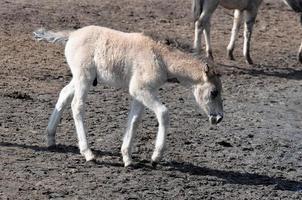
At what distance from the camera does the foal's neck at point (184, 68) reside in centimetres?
822

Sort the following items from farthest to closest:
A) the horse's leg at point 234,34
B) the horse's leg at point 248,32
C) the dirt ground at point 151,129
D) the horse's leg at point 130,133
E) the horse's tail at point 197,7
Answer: the horse's leg at point 234,34, the horse's leg at point 248,32, the horse's tail at point 197,7, the horse's leg at point 130,133, the dirt ground at point 151,129

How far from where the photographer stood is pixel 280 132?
1032 centimetres

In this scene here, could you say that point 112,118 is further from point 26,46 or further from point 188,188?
point 26,46

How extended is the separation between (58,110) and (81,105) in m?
0.51

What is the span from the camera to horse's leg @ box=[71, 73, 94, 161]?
27.6 feet

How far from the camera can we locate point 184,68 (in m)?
8.23

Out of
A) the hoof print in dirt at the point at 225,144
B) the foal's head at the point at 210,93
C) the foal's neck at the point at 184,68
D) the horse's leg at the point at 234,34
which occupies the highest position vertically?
the foal's neck at the point at 184,68

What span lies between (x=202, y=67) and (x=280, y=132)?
8.06 ft

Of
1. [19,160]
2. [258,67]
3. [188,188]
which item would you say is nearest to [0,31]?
[258,67]

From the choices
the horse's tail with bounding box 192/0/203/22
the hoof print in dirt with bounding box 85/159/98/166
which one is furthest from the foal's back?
the horse's tail with bounding box 192/0/203/22

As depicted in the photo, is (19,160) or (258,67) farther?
(258,67)

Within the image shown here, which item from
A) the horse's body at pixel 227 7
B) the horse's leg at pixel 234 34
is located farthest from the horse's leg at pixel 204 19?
the horse's leg at pixel 234 34

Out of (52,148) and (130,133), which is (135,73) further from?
(52,148)

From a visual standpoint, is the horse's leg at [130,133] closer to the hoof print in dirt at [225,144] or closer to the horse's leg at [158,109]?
the horse's leg at [158,109]
